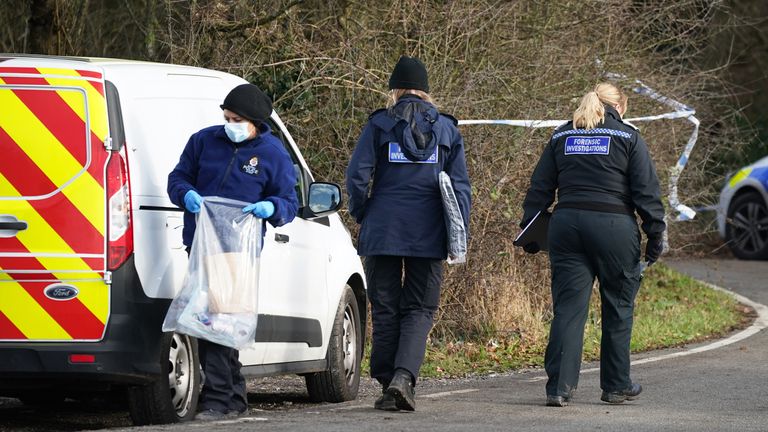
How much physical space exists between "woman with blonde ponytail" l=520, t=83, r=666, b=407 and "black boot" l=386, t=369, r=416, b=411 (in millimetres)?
969

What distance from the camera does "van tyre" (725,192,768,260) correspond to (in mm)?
19500

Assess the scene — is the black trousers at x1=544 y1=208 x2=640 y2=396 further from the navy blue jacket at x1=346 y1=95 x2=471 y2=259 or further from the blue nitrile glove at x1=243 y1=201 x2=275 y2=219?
the blue nitrile glove at x1=243 y1=201 x2=275 y2=219

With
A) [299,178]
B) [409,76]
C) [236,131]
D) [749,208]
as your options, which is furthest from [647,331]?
[749,208]

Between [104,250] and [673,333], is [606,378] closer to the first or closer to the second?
[104,250]

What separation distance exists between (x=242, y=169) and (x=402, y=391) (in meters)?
→ 1.44

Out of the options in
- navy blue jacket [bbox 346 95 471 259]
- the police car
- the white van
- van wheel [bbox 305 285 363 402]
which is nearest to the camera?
the white van

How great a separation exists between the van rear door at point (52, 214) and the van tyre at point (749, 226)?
13811 millimetres

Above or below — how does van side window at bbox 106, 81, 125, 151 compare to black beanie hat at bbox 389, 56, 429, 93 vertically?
below

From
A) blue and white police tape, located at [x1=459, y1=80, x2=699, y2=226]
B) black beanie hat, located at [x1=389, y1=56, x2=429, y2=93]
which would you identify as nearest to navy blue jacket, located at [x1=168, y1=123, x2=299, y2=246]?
black beanie hat, located at [x1=389, y1=56, x2=429, y2=93]

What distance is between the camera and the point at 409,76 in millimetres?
8148

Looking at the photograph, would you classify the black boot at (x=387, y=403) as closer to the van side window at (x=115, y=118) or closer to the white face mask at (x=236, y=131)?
the white face mask at (x=236, y=131)

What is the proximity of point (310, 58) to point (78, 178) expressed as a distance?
18.6 feet

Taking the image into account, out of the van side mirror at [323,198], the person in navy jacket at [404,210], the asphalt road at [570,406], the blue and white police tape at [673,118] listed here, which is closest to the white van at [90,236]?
the asphalt road at [570,406]

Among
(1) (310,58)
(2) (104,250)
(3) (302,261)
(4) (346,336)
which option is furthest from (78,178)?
(1) (310,58)
